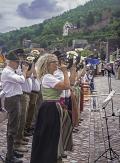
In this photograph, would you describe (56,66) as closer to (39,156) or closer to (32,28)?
(39,156)

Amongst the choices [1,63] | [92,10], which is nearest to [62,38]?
[92,10]

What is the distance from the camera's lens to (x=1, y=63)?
14.4 metres

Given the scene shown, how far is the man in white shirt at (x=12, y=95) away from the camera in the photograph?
7.77 metres

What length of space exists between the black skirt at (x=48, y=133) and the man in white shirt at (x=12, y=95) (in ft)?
3.29

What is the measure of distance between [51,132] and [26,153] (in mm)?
1981

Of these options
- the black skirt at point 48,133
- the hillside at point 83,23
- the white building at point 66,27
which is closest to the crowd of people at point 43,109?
the black skirt at point 48,133

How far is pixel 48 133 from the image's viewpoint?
6.88m

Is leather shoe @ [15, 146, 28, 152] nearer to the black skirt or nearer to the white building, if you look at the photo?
the black skirt

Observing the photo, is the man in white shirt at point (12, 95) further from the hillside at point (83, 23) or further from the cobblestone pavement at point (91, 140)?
the hillside at point (83, 23)

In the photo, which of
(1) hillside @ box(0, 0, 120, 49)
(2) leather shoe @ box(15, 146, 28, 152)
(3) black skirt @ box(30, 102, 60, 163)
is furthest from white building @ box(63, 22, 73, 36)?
(3) black skirt @ box(30, 102, 60, 163)

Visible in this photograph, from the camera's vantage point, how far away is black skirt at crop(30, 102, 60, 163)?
22.5 ft

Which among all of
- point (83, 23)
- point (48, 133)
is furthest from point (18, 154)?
point (83, 23)

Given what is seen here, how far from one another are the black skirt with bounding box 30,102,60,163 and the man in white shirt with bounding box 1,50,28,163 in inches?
39.5

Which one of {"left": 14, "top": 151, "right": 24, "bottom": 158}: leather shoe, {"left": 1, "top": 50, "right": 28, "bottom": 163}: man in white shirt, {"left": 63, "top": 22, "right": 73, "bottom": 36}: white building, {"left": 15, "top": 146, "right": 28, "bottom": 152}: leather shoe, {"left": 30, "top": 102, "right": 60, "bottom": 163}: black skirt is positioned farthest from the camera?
{"left": 63, "top": 22, "right": 73, "bottom": 36}: white building
